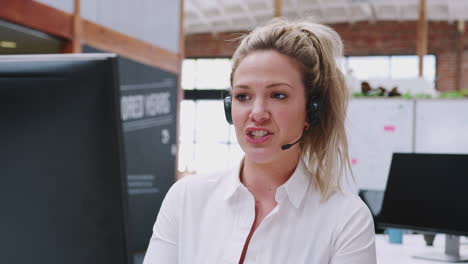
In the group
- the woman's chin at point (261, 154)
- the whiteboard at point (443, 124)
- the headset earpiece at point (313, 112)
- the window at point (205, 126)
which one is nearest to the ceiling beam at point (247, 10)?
the window at point (205, 126)

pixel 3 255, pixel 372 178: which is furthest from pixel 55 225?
pixel 372 178

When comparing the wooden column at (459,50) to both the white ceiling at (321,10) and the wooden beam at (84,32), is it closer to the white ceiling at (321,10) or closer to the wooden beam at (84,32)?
the white ceiling at (321,10)

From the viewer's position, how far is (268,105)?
4.58 feet

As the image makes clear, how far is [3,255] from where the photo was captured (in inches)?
31.7

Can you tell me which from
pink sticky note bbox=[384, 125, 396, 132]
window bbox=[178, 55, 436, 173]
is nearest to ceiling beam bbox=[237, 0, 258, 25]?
window bbox=[178, 55, 436, 173]

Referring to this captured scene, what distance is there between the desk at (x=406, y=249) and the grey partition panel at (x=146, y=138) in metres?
2.94

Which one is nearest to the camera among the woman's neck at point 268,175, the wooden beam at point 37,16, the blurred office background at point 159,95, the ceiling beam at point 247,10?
the woman's neck at point 268,175

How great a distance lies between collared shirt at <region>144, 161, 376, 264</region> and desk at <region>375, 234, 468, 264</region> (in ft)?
3.51

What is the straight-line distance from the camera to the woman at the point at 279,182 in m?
1.36

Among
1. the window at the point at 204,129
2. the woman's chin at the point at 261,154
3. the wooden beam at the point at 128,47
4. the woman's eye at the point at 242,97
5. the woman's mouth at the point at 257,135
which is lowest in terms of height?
the window at the point at 204,129

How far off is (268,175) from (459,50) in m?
12.0

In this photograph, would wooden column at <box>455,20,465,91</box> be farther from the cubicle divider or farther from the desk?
the desk

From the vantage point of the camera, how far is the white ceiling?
1118cm

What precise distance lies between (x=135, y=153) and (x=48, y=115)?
190 inches
